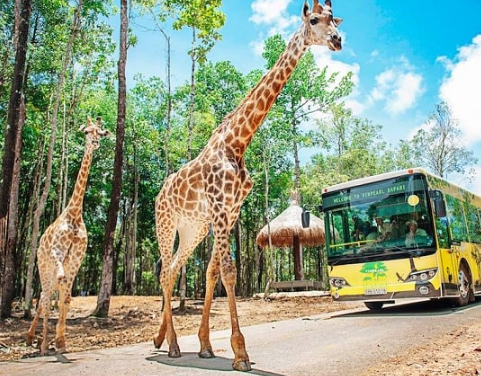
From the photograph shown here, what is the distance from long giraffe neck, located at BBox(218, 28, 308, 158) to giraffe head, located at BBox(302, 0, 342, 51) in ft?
0.56

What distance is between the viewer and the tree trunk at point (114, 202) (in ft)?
38.8

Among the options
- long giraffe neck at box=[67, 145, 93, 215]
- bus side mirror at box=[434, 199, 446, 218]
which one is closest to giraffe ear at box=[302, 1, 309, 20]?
long giraffe neck at box=[67, 145, 93, 215]

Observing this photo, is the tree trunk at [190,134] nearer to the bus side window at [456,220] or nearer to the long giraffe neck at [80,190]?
the long giraffe neck at [80,190]

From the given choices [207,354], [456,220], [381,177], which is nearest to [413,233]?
[381,177]

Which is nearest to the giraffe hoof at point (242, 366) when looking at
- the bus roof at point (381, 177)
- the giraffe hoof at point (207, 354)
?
the giraffe hoof at point (207, 354)

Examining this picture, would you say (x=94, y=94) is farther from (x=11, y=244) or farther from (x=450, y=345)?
(x=450, y=345)

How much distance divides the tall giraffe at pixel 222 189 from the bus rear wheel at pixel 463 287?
284 inches

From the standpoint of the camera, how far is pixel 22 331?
986cm

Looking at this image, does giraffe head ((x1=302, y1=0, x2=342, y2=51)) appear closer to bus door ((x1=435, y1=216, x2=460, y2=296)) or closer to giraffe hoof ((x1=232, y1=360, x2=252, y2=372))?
giraffe hoof ((x1=232, y1=360, x2=252, y2=372))

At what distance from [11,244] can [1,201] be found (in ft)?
7.01

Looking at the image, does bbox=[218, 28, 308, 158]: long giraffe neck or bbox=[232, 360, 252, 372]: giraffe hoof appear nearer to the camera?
bbox=[232, 360, 252, 372]: giraffe hoof

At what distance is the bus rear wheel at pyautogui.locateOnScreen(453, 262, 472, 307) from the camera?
10.4m

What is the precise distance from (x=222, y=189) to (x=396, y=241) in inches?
226

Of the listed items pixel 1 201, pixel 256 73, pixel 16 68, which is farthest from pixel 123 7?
pixel 256 73
